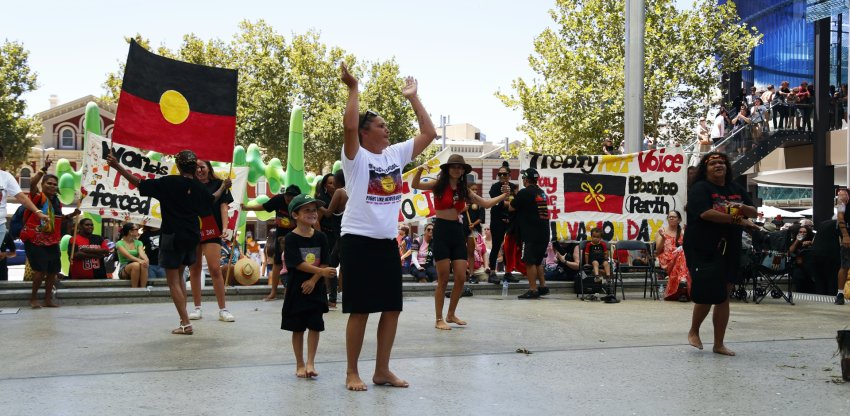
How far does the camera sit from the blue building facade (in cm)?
3328

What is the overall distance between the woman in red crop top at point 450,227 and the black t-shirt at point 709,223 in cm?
208

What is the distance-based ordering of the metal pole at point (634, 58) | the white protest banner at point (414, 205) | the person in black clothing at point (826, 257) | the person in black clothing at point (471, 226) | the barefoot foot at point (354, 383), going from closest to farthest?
the barefoot foot at point (354, 383) < the person in black clothing at point (471, 226) < the person in black clothing at point (826, 257) < the metal pole at point (634, 58) < the white protest banner at point (414, 205)

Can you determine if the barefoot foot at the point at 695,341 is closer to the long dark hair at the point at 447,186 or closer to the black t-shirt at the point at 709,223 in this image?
the black t-shirt at the point at 709,223

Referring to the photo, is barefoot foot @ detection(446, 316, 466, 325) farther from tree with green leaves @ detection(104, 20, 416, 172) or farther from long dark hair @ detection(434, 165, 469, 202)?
tree with green leaves @ detection(104, 20, 416, 172)

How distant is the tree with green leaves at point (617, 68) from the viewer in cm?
3256

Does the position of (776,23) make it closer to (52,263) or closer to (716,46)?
(716,46)

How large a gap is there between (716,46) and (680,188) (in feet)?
64.5

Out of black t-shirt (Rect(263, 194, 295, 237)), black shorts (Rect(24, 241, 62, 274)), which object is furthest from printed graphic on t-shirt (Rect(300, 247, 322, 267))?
black shorts (Rect(24, 241, 62, 274))

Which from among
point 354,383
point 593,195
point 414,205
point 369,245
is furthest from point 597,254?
point 354,383

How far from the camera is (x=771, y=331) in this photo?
9.04 metres

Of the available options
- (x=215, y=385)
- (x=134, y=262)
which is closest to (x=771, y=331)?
(x=215, y=385)

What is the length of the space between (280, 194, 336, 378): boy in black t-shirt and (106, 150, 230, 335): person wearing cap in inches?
98.7

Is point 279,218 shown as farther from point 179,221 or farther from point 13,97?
point 13,97

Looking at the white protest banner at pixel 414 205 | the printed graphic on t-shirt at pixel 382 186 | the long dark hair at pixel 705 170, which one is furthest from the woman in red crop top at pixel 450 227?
the white protest banner at pixel 414 205
